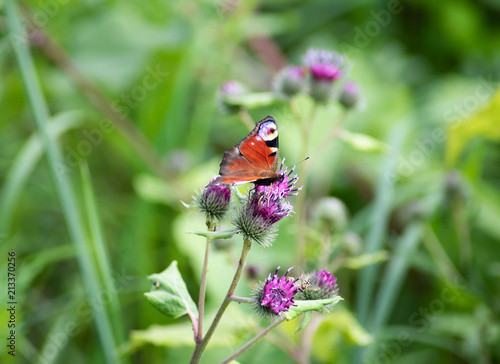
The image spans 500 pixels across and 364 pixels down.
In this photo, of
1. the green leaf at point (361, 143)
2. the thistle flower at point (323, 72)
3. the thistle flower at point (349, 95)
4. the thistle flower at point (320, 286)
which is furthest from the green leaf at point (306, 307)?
the thistle flower at point (349, 95)

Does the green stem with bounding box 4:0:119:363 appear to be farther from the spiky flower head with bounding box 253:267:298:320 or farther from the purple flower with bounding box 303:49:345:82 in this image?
the purple flower with bounding box 303:49:345:82

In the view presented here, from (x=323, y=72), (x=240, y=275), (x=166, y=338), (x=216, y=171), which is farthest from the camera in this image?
(x=216, y=171)

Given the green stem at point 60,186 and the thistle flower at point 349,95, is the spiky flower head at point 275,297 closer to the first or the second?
the green stem at point 60,186

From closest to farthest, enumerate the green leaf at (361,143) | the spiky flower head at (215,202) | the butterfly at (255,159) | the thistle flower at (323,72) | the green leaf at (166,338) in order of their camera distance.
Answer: the butterfly at (255,159) < the spiky flower head at (215,202) < the green leaf at (166,338) < the green leaf at (361,143) < the thistle flower at (323,72)

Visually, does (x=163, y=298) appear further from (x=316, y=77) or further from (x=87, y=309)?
(x=87, y=309)

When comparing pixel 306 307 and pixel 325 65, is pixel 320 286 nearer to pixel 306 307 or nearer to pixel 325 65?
pixel 306 307

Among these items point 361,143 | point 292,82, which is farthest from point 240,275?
point 292,82
